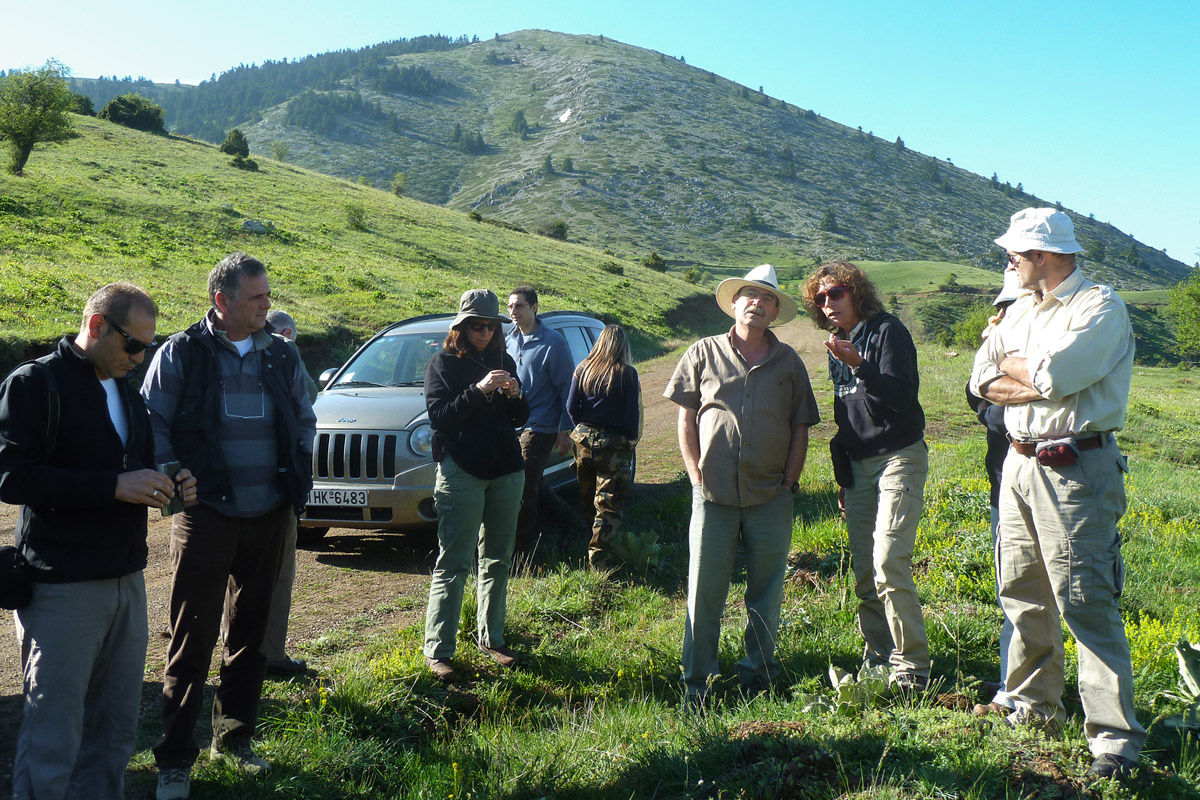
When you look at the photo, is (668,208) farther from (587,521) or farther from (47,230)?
(587,521)

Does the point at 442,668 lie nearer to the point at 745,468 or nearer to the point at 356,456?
the point at 745,468

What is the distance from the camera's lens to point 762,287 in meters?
4.40

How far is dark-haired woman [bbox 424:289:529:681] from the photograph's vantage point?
4.59 metres

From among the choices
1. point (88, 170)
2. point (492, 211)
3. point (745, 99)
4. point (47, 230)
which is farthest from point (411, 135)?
point (47, 230)

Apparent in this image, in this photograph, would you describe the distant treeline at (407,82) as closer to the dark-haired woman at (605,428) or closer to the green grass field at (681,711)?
the dark-haired woman at (605,428)

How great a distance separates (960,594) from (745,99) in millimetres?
188815

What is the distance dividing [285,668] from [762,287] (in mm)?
→ 3345

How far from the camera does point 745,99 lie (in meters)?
180

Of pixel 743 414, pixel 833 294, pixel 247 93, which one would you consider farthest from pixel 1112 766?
pixel 247 93

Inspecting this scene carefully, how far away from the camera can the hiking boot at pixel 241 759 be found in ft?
11.6

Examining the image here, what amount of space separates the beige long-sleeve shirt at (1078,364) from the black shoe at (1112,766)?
1257mm

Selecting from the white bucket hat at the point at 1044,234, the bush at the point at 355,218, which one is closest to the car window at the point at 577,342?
the white bucket hat at the point at 1044,234

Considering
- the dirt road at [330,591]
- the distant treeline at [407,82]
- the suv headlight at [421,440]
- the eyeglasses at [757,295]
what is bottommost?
the dirt road at [330,591]

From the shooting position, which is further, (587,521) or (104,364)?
(587,521)
